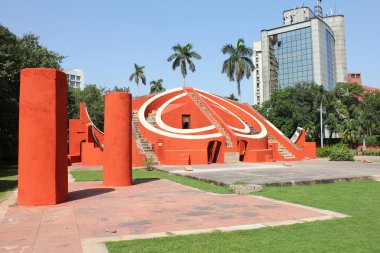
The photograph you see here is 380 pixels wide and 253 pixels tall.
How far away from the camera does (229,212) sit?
274 inches

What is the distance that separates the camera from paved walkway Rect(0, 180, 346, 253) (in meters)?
5.05

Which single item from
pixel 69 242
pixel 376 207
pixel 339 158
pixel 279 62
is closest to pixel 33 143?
pixel 69 242

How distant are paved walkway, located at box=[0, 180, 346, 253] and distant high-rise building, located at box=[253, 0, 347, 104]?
6010 cm

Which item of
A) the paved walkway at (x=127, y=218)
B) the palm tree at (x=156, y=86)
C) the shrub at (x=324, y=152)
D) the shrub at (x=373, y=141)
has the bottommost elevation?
the paved walkway at (x=127, y=218)

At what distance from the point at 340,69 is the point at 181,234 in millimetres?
80102

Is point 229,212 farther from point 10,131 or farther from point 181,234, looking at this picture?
point 10,131

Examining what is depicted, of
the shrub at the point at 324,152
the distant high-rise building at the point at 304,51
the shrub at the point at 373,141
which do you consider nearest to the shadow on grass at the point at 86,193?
the shrub at the point at 324,152

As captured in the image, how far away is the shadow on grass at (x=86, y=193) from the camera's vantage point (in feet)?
30.7

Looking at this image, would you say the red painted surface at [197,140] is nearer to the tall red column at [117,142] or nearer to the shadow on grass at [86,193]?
the tall red column at [117,142]

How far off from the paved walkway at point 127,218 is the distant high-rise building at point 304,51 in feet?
197

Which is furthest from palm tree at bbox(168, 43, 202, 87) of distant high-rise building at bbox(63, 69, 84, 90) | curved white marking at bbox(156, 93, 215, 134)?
distant high-rise building at bbox(63, 69, 84, 90)

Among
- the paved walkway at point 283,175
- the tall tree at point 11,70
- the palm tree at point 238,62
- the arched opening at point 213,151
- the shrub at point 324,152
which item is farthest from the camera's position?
the palm tree at point 238,62

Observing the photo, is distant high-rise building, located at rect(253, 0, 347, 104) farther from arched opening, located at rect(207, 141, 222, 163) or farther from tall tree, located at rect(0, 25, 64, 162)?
tall tree, located at rect(0, 25, 64, 162)

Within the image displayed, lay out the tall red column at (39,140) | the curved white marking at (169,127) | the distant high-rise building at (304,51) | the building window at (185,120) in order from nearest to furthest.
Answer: the tall red column at (39,140) → the curved white marking at (169,127) → the building window at (185,120) → the distant high-rise building at (304,51)
